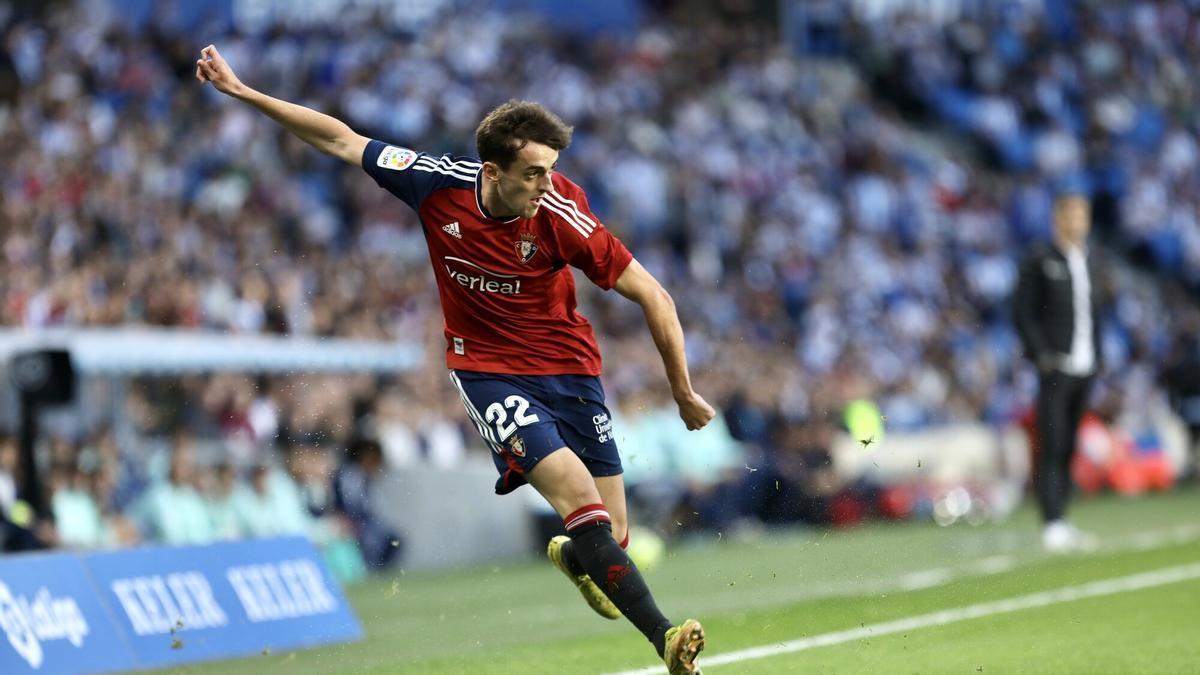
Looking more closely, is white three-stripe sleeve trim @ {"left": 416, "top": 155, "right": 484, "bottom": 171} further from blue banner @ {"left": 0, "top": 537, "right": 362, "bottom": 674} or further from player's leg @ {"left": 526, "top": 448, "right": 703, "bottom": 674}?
blue banner @ {"left": 0, "top": 537, "right": 362, "bottom": 674}

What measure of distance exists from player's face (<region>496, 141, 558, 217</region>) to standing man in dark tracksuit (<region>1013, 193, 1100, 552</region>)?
7.53 m

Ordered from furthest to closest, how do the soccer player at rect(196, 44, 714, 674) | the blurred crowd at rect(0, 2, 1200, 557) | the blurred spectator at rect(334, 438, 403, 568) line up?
the blurred crowd at rect(0, 2, 1200, 557) < the blurred spectator at rect(334, 438, 403, 568) < the soccer player at rect(196, 44, 714, 674)

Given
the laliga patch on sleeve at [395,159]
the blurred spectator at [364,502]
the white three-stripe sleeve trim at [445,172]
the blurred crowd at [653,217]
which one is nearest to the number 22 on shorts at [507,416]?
the white three-stripe sleeve trim at [445,172]

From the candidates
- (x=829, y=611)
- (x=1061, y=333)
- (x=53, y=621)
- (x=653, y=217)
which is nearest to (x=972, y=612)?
(x=829, y=611)

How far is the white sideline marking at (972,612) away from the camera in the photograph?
873 cm

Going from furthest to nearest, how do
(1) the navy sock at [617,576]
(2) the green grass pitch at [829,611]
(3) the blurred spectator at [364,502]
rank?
(3) the blurred spectator at [364,502] < (2) the green grass pitch at [829,611] < (1) the navy sock at [617,576]

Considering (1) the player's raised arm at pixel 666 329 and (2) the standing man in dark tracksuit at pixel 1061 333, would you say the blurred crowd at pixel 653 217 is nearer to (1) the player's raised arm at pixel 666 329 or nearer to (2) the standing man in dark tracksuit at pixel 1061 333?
(1) the player's raised arm at pixel 666 329

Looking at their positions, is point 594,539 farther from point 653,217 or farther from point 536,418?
point 653,217

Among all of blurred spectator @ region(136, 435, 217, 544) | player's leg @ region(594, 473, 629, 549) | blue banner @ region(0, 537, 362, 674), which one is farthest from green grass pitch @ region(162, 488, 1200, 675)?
blurred spectator @ region(136, 435, 217, 544)

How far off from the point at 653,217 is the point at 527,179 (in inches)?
634

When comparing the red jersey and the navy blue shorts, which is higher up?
the red jersey

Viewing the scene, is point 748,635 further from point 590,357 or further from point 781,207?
point 781,207

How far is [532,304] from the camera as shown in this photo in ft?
25.2

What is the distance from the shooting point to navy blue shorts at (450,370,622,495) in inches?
293
